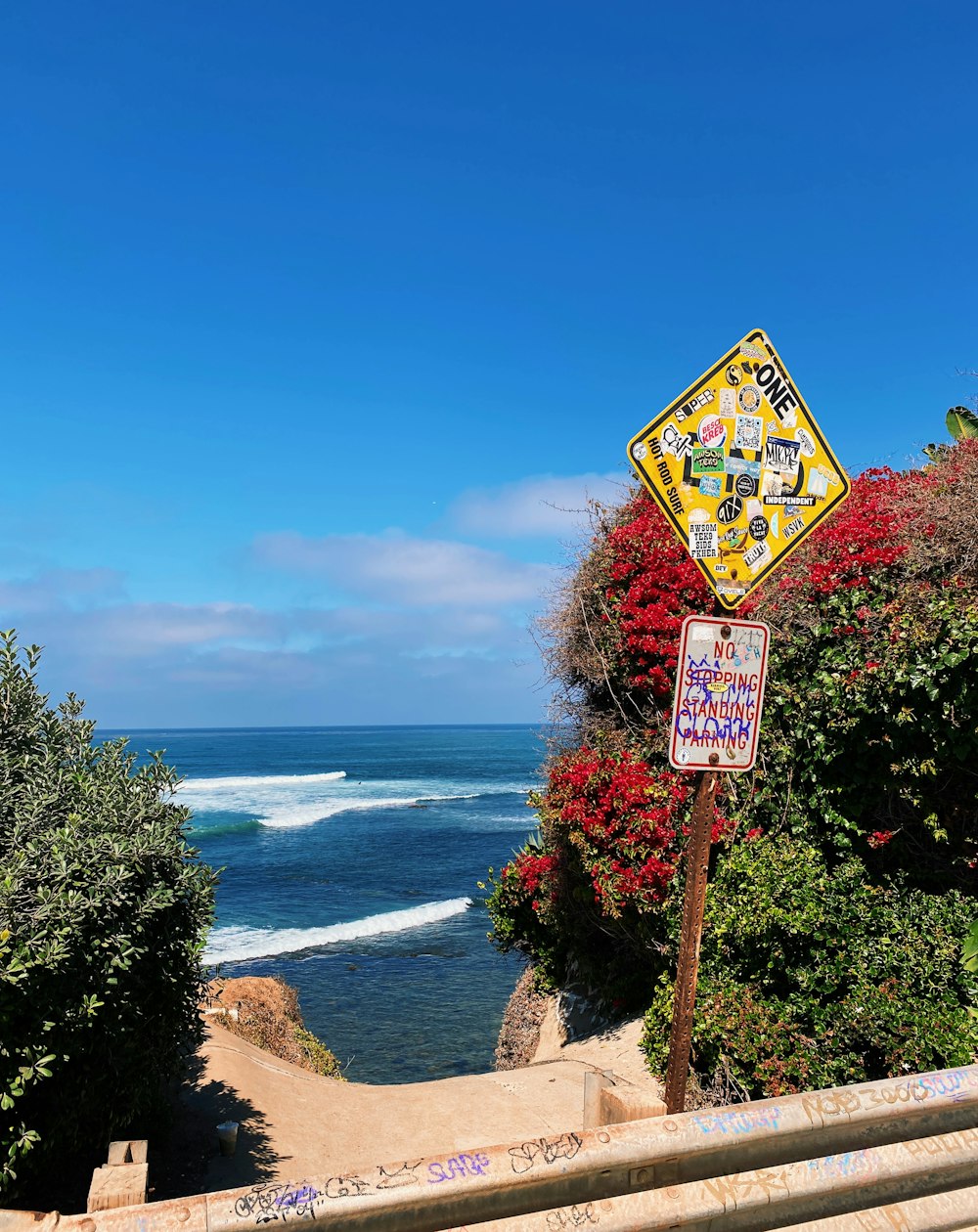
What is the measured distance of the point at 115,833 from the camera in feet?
16.0

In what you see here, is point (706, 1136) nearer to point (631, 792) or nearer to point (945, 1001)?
point (945, 1001)

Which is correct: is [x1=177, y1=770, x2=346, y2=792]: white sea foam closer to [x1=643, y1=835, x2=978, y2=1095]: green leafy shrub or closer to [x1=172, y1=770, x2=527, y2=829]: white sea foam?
[x1=172, y1=770, x2=527, y2=829]: white sea foam

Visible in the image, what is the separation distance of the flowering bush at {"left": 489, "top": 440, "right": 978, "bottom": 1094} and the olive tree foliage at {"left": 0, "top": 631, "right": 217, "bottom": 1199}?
4.10 metres

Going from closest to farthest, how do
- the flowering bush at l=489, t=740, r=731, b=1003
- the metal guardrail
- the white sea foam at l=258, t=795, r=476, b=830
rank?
the metal guardrail → the flowering bush at l=489, t=740, r=731, b=1003 → the white sea foam at l=258, t=795, r=476, b=830

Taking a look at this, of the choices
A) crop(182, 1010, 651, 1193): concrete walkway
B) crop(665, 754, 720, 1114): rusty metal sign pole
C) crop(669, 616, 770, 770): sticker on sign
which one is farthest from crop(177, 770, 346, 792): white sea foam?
crop(669, 616, 770, 770): sticker on sign

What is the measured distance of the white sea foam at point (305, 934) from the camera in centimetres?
2439

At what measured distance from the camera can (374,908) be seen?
99.1 ft

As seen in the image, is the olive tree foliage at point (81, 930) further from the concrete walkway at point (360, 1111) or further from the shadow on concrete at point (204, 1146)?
the concrete walkway at point (360, 1111)

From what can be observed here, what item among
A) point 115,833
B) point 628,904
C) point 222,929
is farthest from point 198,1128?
point 222,929

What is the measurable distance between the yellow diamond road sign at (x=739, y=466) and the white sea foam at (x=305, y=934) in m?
23.0

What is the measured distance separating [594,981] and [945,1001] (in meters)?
6.36

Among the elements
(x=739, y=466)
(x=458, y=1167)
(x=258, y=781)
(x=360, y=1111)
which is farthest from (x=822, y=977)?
(x=258, y=781)

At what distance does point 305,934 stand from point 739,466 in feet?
86.6

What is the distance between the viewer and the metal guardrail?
2.31 meters
